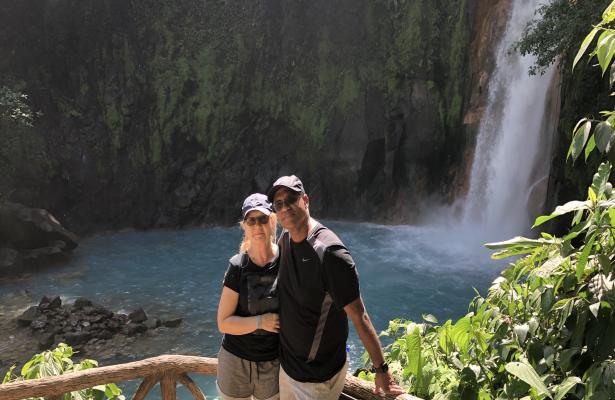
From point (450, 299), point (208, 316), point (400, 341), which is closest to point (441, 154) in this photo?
point (450, 299)

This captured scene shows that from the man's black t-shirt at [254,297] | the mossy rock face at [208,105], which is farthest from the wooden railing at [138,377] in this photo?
the mossy rock face at [208,105]

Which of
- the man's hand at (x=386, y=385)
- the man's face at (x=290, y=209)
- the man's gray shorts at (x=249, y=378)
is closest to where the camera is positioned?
the man's hand at (x=386, y=385)

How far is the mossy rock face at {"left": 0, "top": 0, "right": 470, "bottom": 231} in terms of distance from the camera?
847 inches

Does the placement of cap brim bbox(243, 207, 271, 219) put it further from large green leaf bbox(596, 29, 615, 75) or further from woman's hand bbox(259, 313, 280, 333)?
large green leaf bbox(596, 29, 615, 75)

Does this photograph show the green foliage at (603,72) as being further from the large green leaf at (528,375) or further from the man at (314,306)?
the man at (314,306)

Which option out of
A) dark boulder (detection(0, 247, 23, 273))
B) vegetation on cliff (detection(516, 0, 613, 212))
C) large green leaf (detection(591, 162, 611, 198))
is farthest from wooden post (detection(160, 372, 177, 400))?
dark boulder (detection(0, 247, 23, 273))

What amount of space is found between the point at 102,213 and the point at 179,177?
146 inches

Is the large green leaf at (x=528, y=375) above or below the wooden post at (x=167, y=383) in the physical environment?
above

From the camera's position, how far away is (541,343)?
1.67 m

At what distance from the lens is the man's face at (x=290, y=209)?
2.33 meters

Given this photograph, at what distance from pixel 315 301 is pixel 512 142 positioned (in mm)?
17194

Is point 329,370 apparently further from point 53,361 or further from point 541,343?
point 53,361

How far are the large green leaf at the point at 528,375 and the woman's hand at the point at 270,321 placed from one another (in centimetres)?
126

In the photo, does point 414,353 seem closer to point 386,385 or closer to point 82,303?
point 386,385
